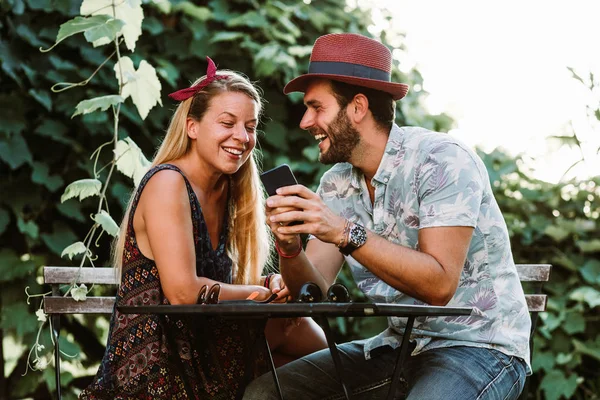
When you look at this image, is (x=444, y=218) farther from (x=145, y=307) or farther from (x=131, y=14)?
(x=131, y=14)

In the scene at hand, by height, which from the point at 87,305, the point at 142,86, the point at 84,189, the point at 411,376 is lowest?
the point at 411,376

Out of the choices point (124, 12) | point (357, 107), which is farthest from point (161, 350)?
point (124, 12)

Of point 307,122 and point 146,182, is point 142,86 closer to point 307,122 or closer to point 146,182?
point 146,182

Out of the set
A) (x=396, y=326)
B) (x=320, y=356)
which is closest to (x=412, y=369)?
(x=396, y=326)

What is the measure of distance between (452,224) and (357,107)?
0.57 m

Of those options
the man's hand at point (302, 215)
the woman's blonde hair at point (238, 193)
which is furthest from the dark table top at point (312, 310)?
the woman's blonde hair at point (238, 193)

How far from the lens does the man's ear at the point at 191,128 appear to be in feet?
9.04

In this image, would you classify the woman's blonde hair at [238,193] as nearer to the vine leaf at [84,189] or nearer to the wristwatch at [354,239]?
the vine leaf at [84,189]

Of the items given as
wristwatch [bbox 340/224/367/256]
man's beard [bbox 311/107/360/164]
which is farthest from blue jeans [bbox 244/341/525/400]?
man's beard [bbox 311/107/360/164]

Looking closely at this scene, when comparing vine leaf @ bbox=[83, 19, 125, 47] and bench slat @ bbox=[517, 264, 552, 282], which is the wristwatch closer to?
bench slat @ bbox=[517, 264, 552, 282]

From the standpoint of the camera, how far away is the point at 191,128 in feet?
9.07

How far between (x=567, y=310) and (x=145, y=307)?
2756mm

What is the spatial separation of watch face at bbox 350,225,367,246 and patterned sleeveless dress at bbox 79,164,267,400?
457 millimetres

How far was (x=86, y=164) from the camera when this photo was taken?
11.6 ft
